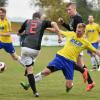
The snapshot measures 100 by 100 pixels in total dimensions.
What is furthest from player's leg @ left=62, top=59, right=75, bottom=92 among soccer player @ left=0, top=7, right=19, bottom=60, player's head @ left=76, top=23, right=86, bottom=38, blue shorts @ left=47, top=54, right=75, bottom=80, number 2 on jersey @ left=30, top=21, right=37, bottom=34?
soccer player @ left=0, top=7, right=19, bottom=60

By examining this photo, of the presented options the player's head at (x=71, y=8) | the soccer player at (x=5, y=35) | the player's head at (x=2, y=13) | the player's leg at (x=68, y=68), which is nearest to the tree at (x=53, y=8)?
the soccer player at (x=5, y=35)

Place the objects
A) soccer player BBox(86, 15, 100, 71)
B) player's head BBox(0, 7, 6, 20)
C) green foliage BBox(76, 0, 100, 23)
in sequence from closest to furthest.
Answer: player's head BBox(0, 7, 6, 20) < soccer player BBox(86, 15, 100, 71) < green foliage BBox(76, 0, 100, 23)

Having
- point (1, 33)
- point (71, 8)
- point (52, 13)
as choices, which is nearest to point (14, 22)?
point (52, 13)

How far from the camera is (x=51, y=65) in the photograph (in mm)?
12297

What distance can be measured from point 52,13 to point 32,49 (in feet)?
199

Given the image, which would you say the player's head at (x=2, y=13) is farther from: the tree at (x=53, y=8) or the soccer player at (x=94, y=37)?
the tree at (x=53, y=8)

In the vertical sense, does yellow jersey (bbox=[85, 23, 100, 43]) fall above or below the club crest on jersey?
below

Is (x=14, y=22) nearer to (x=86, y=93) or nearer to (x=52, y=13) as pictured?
(x=52, y=13)

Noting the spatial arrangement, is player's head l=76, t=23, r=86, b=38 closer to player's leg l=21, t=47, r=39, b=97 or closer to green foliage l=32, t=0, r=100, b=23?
player's leg l=21, t=47, r=39, b=97

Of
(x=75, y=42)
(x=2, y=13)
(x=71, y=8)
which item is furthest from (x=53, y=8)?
(x=75, y=42)

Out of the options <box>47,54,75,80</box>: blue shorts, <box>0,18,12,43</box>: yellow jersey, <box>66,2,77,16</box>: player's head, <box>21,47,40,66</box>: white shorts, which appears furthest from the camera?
<box>0,18,12,43</box>: yellow jersey

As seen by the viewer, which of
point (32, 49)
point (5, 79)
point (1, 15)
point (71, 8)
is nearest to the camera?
point (32, 49)

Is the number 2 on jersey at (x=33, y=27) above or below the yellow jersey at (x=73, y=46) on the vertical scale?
above

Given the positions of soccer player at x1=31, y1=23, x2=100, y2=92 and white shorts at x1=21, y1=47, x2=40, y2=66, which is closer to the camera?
white shorts at x1=21, y1=47, x2=40, y2=66
